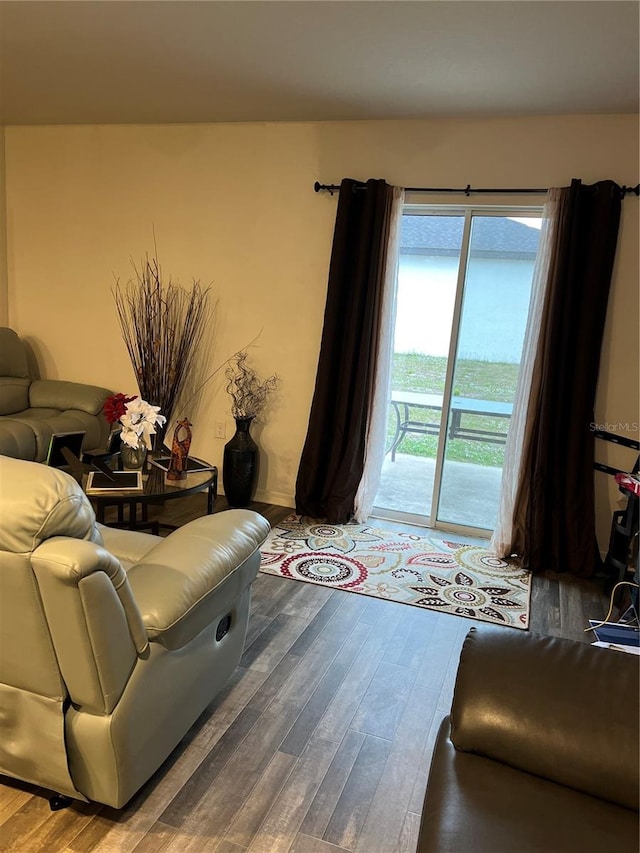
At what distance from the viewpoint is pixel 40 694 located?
1.35m

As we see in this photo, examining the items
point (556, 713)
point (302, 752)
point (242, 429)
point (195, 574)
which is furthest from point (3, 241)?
point (556, 713)

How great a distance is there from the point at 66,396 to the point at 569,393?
3469 millimetres

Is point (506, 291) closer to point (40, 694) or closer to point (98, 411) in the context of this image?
point (98, 411)

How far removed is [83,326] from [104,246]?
654 mm

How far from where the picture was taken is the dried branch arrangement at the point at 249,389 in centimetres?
409

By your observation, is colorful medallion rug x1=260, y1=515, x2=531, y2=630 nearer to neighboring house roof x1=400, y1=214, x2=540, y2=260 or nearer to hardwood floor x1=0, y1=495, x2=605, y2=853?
hardwood floor x1=0, y1=495, x2=605, y2=853

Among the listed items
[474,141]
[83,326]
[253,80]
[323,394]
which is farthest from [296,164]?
[83,326]

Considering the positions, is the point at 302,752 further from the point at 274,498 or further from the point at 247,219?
the point at 247,219

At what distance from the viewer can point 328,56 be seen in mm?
2715

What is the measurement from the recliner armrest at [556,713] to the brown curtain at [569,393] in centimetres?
220

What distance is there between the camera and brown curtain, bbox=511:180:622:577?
10.5 feet

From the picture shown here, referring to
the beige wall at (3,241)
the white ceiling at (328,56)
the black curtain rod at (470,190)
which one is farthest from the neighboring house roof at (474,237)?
the beige wall at (3,241)

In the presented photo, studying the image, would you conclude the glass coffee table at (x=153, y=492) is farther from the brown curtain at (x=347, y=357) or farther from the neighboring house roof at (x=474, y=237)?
the neighboring house roof at (x=474, y=237)

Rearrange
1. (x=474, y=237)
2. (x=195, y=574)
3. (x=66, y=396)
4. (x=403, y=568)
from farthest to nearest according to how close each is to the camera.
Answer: (x=66, y=396) → (x=474, y=237) → (x=403, y=568) → (x=195, y=574)
